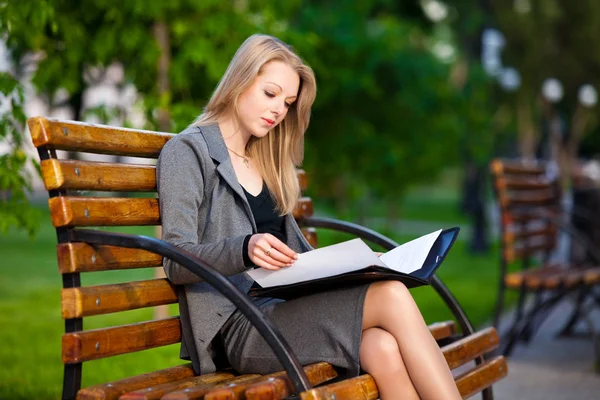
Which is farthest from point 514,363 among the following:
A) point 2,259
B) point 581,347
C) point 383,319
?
point 2,259

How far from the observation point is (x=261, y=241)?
2.88m

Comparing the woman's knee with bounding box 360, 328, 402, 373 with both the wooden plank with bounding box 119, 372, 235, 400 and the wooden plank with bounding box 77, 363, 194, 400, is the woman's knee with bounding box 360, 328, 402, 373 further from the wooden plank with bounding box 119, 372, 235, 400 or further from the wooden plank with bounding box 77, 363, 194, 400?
the wooden plank with bounding box 77, 363, 194, 400

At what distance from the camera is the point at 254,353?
3.04 metres

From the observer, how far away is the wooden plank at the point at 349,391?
→ 8.52ft

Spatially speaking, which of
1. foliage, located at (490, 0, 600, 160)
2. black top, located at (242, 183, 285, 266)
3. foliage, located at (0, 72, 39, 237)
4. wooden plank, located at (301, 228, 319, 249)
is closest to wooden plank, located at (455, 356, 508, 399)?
black top, located at (242, 183, 285, 266)

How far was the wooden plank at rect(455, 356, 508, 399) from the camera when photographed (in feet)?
10.7

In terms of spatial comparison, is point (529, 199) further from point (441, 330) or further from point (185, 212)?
point (185, 212)

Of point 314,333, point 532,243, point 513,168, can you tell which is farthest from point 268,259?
point 532,243

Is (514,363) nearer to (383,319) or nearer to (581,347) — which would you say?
(581,347)

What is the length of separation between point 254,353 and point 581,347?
14.7 ft

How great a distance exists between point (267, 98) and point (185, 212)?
0.56m

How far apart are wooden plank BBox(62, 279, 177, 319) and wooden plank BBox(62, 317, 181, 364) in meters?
0.06

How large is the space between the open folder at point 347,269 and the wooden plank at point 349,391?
0.30 metres

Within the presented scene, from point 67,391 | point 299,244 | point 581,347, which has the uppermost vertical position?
point 299,244
